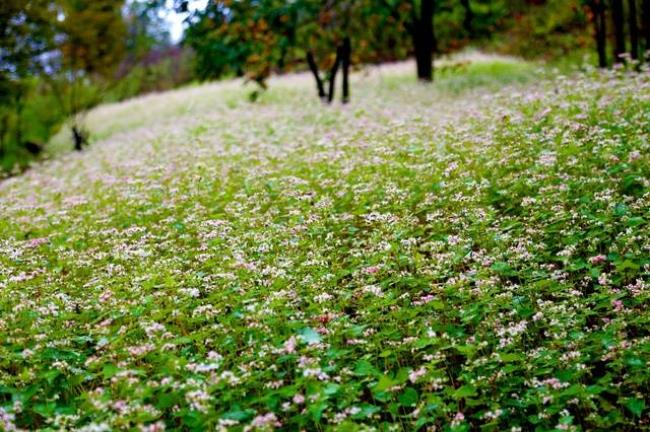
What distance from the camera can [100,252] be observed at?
809cm

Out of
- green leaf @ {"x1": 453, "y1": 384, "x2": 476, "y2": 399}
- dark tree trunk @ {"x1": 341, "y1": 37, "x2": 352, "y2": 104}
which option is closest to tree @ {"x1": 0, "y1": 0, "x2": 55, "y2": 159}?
dark tree trunk @ {"x1": 341, "y1": 37, "x2": 352, "y2": 104}

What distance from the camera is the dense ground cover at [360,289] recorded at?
4949 mm

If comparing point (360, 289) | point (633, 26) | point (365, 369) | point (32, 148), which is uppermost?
point (633, 26)

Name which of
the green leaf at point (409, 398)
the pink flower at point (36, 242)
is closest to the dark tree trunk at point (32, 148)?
the pink flower at point (36, 242)

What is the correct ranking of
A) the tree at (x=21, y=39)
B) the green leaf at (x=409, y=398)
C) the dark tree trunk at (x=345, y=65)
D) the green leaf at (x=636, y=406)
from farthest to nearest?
the dark tree trunk at (x=345, y=65) → the tree at (x=21, y=39) → the green leaf at (x=409, y=398) → the green leaf at (x=636, y=406)

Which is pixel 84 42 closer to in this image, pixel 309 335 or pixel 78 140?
pixel 78 140

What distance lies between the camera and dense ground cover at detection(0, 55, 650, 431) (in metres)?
4.95

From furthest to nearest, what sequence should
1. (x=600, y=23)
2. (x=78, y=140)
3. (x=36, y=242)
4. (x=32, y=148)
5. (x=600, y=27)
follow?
(x=32, y=148) → (x=78, y=140) → (x=600, y=27) → (x=600, y=23) → (x=36, y=242)

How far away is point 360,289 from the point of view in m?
6.24

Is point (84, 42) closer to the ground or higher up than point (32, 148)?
higher up

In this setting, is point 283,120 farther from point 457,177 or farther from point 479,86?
point 457,177

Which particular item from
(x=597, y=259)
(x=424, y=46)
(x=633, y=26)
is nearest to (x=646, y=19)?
(x=633, y=26)

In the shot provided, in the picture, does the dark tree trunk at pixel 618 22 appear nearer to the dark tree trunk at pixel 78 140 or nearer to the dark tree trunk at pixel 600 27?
the dark tree trunk at pixel 600 27

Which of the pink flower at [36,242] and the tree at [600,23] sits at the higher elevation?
the tree at [600,23]
